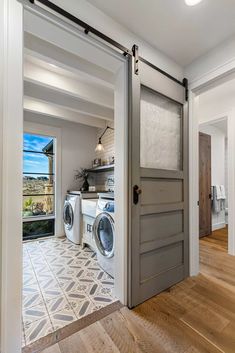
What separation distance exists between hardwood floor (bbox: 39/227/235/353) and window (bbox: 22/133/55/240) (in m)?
2.66

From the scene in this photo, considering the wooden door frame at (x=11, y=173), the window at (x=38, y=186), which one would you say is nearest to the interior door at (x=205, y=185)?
the window at (x=38, y=186)

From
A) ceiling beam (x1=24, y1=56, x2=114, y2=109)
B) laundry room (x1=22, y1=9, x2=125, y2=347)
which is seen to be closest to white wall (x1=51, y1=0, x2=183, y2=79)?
laundry room (x1=22, y1=9, x2=125, y2=347)

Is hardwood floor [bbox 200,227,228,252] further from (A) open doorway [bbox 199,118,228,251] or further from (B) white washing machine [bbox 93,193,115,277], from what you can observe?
(B) white washing machine [bbox 93,193,115,277]

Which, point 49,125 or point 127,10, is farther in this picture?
point 49,125

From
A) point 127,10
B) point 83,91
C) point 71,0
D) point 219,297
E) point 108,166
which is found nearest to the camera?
point 71,0

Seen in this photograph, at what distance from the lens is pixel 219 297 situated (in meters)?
1.81

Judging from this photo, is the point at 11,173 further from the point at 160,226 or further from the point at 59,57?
the point at 160,226

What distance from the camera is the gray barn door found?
1.68 metres

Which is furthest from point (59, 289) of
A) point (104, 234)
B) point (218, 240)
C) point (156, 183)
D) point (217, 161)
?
point (217, 161)

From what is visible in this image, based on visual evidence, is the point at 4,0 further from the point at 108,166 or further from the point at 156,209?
the point at 108,166

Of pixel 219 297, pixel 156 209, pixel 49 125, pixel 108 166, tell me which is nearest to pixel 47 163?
pixel 49 125

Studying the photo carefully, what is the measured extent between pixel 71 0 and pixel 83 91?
1.37 m

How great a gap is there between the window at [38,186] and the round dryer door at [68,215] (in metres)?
0.42

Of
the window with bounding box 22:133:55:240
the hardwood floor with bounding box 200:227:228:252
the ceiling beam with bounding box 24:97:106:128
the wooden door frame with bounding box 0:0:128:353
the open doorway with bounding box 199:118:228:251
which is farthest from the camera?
the open doorway with bounding box 199:118:228:251
